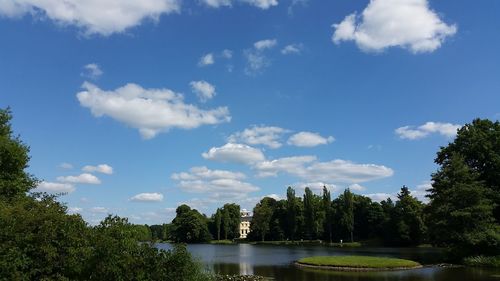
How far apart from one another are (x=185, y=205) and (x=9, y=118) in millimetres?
149070

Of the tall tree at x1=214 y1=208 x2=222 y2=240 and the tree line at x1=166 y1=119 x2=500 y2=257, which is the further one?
the tall tree at x1=214 y1=208 x2=222 y2=240

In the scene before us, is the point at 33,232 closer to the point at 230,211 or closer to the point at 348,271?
the point at 348,271

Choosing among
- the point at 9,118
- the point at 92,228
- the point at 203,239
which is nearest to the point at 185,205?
the point at 203,239

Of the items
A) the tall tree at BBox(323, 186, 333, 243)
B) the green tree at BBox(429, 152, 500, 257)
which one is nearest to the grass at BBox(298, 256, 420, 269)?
the green tree at BBox(429, 152, 500, 257)

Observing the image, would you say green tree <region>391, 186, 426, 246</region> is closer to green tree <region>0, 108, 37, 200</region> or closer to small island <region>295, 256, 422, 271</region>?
small island <region>295, 256, 422, 271</region>

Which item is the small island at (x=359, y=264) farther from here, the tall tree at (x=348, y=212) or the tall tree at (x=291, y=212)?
the tall tree at (x=291, y=212)

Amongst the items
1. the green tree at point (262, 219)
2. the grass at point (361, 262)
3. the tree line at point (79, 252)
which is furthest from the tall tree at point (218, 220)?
the tree line at point (79, 252)

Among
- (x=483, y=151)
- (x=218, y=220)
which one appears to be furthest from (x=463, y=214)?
(x=218, y=220)

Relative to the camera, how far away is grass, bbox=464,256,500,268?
168 feet

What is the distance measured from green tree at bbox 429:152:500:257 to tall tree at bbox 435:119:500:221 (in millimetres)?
2232

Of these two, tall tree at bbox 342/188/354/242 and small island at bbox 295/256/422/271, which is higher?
tall tree at bbox 342/188/354/242

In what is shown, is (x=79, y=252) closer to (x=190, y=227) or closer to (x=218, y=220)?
(x=218, y=220)

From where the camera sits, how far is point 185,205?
7362 inches

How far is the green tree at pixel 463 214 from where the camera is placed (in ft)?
180
